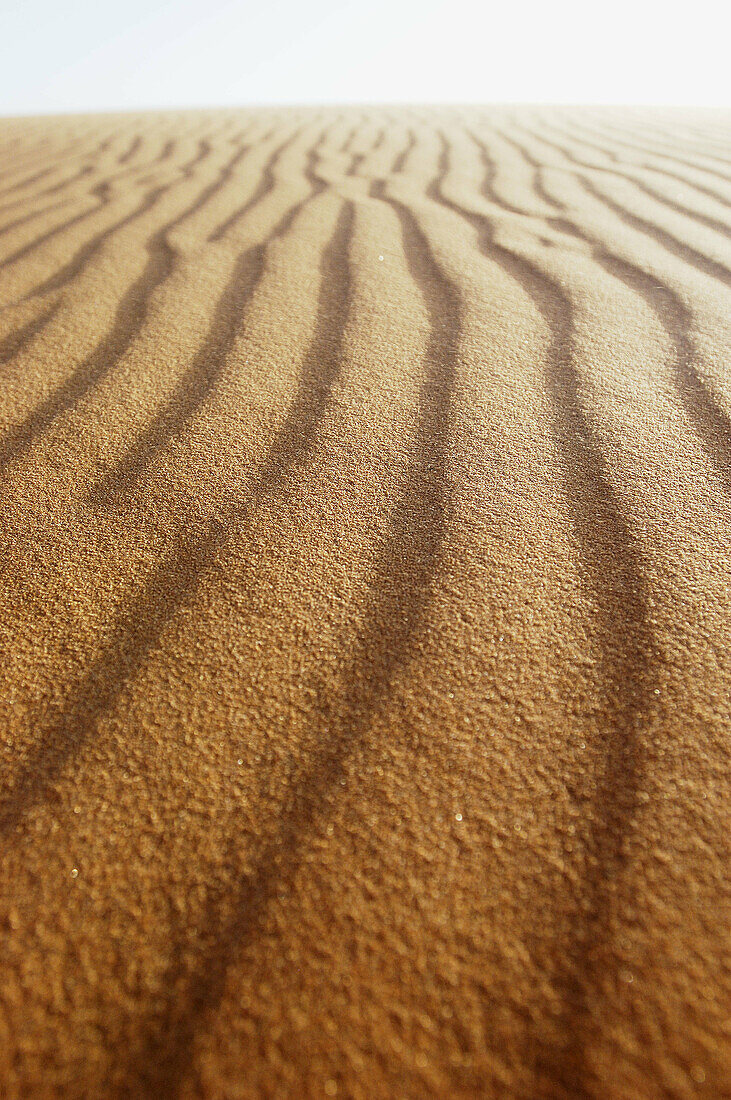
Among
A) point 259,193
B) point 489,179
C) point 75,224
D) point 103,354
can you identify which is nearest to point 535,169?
point 489,179

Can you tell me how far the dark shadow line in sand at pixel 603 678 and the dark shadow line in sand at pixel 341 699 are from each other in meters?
0.18

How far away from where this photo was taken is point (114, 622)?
27.9 inches

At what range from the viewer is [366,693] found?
2.08 feet

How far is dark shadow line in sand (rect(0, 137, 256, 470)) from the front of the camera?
3.32 ft

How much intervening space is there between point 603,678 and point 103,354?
1.08 meters

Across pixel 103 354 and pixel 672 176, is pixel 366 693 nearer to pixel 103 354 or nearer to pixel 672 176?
pixel 103 354

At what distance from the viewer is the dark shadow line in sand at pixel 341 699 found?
0.43 meters

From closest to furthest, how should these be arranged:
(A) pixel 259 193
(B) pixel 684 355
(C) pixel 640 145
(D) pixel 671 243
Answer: (B) pixel 684 355
(D) pixel 671 243
(A) pixel 259 193
(C) pixel 640 145

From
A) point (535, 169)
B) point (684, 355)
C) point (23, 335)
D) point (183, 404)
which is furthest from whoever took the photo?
point (535, 169)

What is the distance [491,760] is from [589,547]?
333 mm

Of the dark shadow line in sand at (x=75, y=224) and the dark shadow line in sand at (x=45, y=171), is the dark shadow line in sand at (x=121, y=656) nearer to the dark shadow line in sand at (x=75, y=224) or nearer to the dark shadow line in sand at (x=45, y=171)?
the dark shadow line in sand at (x=75, y=224)

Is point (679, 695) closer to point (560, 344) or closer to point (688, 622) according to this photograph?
point (688, 622)

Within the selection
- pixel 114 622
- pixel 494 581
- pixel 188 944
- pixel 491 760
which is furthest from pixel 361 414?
pixel 188 944

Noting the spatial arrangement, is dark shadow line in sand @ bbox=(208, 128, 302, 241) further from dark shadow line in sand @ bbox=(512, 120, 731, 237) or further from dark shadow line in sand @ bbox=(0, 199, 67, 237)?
dark shadow line in sand @ bbox=(512, 120, 731, 237)
